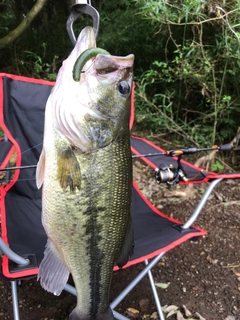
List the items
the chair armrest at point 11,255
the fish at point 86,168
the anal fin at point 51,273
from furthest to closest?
the chair armrest at point 11,255 → the anal fin at point 51,273 → the fish at point 86,168

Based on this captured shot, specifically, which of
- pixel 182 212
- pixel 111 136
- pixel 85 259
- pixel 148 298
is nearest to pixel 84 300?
pixel 85 259

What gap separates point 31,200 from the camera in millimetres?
2434

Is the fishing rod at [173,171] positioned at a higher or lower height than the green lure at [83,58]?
lower

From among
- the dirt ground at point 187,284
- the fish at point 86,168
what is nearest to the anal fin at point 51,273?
the fish at point 86,168

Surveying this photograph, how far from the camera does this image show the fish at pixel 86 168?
112 centimetres

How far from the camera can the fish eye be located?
1.15 m

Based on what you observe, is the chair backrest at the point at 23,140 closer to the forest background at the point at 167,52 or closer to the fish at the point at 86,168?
the fish at the point at 86,168

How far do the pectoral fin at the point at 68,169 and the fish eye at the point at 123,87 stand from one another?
0.24 m

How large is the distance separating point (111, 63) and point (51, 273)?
0.70m

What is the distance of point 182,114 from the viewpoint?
423cm

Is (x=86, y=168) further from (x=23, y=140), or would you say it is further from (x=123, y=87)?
(x=23, y=140)

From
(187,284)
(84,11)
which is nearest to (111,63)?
(84,11)

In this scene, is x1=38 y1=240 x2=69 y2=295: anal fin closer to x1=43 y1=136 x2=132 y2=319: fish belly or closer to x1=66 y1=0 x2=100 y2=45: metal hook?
x1=43 y1=136 x2=132 y2=319: fish belly

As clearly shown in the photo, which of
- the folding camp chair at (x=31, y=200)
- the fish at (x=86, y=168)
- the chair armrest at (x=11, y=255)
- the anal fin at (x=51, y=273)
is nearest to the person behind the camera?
the fish at (x=86, y=168)
